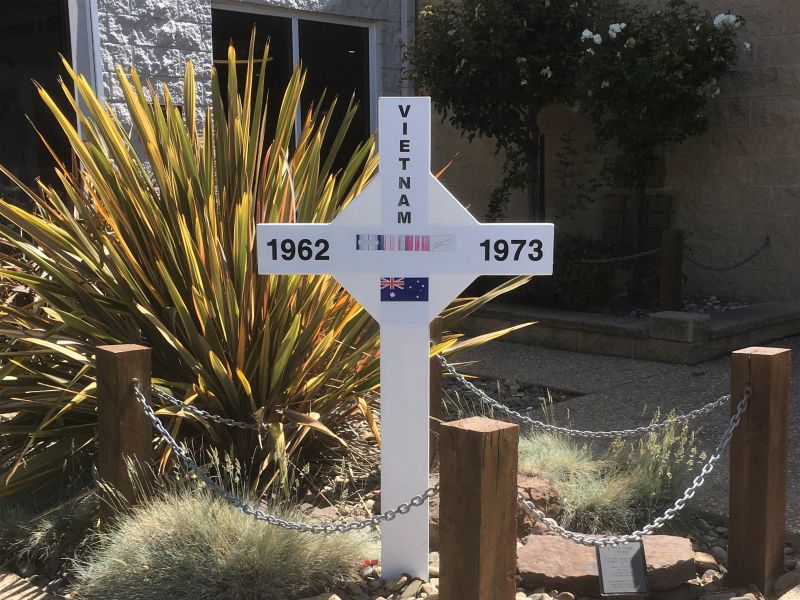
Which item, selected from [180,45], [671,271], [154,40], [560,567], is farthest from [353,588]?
[180,45]

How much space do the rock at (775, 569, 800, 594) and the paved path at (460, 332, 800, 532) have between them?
2.19ft

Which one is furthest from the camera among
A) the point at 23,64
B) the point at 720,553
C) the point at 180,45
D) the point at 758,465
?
the point at 180,45

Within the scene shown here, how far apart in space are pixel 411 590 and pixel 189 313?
1.45 m

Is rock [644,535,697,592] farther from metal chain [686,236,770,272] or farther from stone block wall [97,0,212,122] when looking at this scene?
stone block wall [97,0,212,122]

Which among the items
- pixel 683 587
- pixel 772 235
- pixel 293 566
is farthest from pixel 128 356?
pixel 772 235

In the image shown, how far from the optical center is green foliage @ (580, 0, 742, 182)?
7336 mm

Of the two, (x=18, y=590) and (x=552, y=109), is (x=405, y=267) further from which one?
(x=552, y=109)

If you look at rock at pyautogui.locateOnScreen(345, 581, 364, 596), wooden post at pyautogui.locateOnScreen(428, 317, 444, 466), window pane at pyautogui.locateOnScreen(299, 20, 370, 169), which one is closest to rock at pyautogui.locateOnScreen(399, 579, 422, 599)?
rock at pyautogui.locateOnScreen(345, 581, 364, 596)

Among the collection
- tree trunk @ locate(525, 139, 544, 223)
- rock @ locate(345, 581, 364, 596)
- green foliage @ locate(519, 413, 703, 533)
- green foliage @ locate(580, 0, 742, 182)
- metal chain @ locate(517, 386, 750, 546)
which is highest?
green foliage @ locate(580, 0, 742, 182)

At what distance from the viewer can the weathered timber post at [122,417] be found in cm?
313

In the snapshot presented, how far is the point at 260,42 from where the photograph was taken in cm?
882

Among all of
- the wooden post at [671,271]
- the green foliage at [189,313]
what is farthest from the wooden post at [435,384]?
the wooden post at [671,271]

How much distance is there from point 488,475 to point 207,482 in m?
1.08

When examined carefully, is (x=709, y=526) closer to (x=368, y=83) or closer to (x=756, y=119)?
(x=756, y=119)
